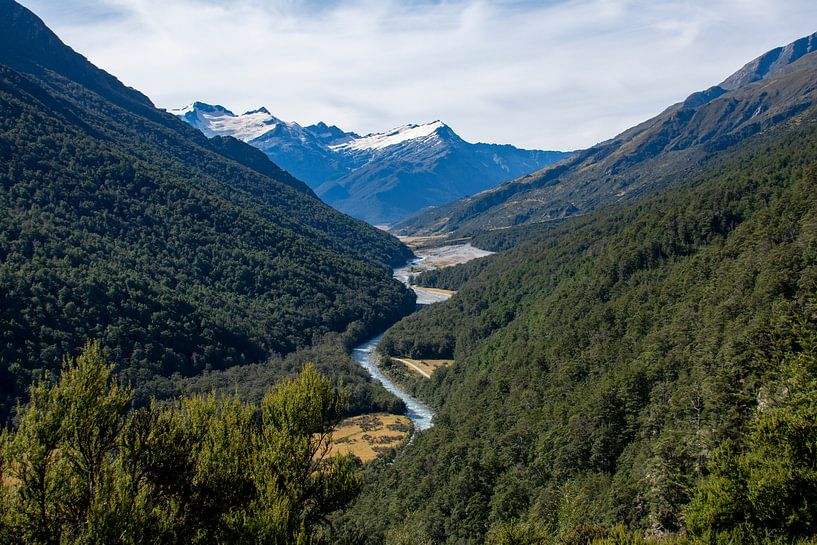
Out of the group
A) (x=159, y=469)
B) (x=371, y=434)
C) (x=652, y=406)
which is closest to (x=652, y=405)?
(x=652, y=406)

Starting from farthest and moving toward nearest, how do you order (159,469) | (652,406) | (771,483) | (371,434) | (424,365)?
(424,365), (371,434), (652,406), (771,483), (159,469)

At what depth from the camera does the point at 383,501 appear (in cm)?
9088

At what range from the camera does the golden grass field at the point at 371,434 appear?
119m

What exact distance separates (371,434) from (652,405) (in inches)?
2933

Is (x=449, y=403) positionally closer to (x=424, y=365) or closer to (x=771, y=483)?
(x=424, y=365)

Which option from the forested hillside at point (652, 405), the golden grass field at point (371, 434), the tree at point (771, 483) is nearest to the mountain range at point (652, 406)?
the tree at point (771, 483)

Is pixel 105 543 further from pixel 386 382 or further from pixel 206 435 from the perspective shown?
pixel 386 382

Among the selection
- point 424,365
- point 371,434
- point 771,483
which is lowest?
point 371,434

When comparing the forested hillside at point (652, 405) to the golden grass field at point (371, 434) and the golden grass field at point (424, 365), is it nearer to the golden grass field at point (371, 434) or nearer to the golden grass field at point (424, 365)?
the golden grass field at point (371, 434)

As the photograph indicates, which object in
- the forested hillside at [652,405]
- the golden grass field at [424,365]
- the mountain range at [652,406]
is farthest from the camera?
the golden grass field at [424,365]

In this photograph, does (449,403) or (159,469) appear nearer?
(159,469)

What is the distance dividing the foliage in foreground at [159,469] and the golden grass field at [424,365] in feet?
464

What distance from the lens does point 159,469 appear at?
1062 inches

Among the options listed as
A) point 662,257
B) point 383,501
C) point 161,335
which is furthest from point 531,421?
point 161,335
